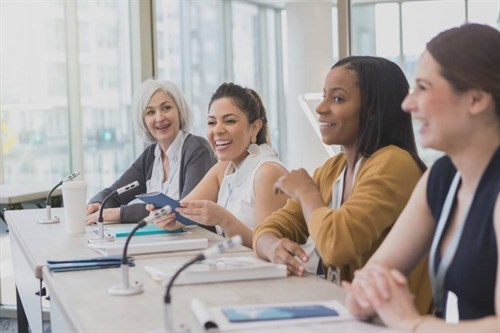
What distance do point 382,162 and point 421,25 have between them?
3395 mm

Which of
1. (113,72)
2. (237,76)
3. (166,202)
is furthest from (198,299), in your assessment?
(237,76)

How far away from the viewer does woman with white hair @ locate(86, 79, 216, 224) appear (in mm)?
3564

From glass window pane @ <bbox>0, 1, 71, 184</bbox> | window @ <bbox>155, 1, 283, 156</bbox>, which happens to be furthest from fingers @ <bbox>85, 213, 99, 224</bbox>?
window @ <bbox>155, 1, 283, 156</bbox>

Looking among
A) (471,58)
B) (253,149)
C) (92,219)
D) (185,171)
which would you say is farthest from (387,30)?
(471,58)

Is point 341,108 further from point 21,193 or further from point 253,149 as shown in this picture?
point 21,193

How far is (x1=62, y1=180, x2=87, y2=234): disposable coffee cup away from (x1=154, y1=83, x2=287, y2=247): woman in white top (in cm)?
27

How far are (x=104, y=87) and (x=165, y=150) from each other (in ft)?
6.79

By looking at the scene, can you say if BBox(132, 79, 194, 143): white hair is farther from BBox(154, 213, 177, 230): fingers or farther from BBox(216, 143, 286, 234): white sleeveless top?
BBox(154, 213, 177, 230): fingers

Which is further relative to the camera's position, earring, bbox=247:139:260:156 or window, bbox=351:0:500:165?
window, bbox=351:0:500:165

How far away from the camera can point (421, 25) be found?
5.19 metres

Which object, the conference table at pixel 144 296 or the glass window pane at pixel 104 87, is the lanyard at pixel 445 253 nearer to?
the conference table at pixel 144 296

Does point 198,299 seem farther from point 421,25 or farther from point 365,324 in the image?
point 421,25

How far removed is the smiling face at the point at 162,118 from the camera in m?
3.77

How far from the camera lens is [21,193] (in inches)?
161
